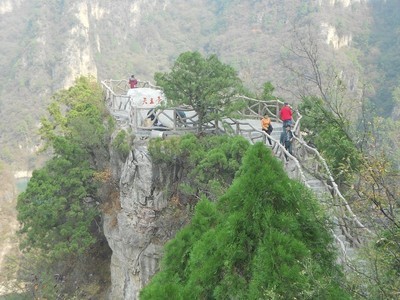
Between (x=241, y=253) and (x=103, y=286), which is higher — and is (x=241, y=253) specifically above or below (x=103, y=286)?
above

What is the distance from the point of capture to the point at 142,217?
12617 mm

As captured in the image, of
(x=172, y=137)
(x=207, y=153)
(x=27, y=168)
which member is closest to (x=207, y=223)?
A: (x=207, y=153)

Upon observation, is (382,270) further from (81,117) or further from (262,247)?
(81,117)

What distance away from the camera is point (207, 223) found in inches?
182

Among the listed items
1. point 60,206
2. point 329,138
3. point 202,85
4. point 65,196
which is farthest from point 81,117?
point 329,138

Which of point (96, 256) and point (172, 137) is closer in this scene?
point (172, 137)

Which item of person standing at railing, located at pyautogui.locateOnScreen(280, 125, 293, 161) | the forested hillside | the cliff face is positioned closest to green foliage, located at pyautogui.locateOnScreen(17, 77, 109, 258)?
the cliff face

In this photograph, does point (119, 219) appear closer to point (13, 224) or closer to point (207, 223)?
point (207, 223)

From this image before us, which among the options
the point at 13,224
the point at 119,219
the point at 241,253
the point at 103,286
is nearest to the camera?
the point at 241,253

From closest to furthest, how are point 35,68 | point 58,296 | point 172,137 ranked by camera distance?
point 172,137 < point 58,296 < point 35,68

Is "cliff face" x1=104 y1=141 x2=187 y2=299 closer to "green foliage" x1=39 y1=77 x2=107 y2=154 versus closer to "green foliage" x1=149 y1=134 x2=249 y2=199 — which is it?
"green foliage" x1=149 y1=134 x2=249 y2=199

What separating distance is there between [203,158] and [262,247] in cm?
733

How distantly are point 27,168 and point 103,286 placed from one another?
188 ft

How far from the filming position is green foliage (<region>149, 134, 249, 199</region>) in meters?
10.4
